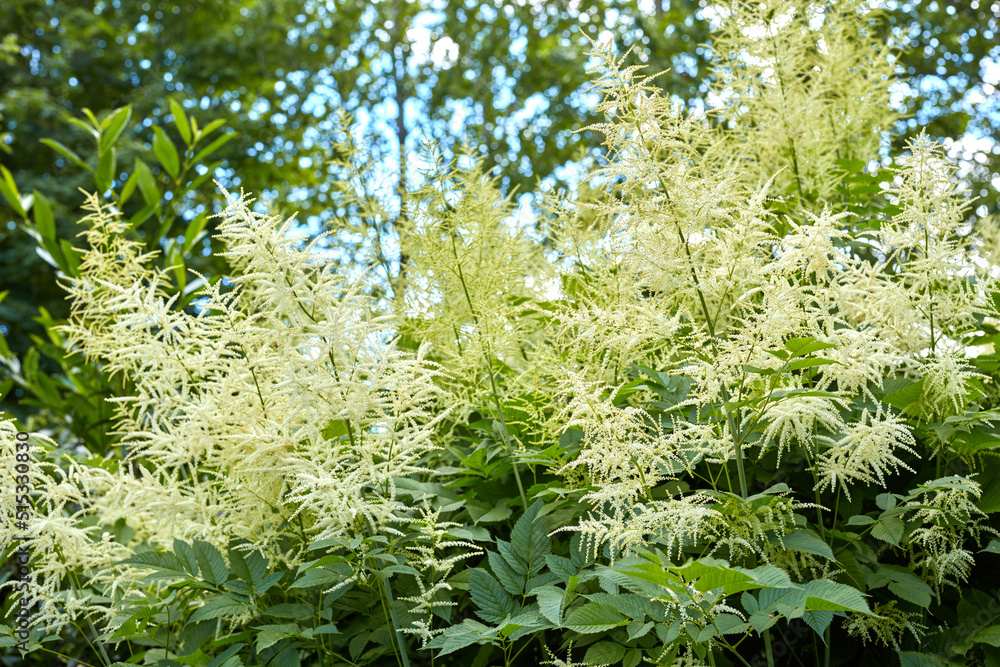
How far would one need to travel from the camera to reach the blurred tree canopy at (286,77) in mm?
12633

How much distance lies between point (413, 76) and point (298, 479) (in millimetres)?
13944

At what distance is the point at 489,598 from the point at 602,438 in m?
0.51

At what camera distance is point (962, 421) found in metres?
1.90

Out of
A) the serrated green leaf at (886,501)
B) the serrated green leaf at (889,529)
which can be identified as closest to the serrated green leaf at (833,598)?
the serrated green leaf at (889,529)

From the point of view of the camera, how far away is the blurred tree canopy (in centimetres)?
1263

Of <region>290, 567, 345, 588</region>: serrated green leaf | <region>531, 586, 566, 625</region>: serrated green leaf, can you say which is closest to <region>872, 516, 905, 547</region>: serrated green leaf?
<region>531, 586, 566, 625</region>: serrated green leaf

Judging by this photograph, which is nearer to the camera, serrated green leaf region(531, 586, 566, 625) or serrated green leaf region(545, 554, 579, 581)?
serrated green leaf region(531, 586, 566, 625)

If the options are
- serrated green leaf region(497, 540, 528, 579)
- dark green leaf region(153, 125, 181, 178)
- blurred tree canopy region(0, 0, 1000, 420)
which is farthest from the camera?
blurred tree canopy region(0, 0, 1000, 420)

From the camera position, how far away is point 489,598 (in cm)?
190

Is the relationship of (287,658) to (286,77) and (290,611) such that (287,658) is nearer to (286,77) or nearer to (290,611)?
(290,611)

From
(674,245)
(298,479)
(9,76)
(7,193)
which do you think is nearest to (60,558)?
(298,479)

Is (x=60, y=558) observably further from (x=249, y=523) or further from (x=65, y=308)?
(x=65, y=308)

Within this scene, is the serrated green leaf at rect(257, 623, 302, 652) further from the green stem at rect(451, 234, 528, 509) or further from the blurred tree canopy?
the blurred tree canopy

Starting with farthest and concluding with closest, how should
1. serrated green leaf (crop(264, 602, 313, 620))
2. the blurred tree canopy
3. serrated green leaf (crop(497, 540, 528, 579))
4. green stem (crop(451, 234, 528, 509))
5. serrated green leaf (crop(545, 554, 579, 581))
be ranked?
the blurred tree canopy < green stem (crop(451, 234, 528, 509)) < serrated green leaf (crop(264, 602, 313, 620)) < serrated green leaf (crop(497, 540, 528, 579)) < serrated green leaf (crop(545, 554, 579, 581))
